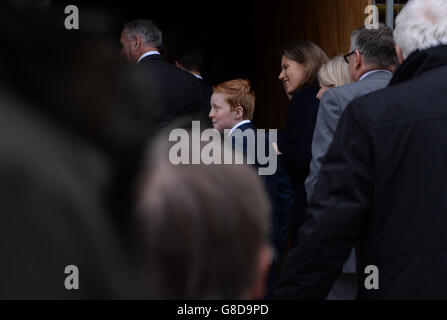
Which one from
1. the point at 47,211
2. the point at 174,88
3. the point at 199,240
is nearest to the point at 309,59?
the point at 174,88

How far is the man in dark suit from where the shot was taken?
3158mm

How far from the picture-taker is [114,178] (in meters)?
0.27

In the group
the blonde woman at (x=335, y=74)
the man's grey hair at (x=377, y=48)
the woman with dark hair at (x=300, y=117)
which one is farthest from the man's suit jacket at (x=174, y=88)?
the man's grey hair at (x=377, y=48)

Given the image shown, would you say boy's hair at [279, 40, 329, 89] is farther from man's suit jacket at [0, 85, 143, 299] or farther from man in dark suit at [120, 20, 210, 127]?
man's suit jacket at [0, 85, 143, 299]

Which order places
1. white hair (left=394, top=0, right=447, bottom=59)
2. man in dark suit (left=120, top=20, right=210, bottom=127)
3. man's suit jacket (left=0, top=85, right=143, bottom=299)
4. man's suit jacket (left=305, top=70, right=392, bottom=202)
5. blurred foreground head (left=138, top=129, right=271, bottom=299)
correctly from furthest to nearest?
man in dark suit (left=120, top=20, right=210, bottom=127)
man's suit jacket (left=305, top=70, right=392, bottom=202)
white hair (left=394, top=0, right=447, bottom=59)
blurred foreground head (left=138, top=129, right=271, bottom=299)
man's suit jacket (left=0, top=85, right=143, bottom=299)

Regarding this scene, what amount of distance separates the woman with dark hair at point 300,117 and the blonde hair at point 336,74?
275mm

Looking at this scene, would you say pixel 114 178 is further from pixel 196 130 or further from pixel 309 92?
pixel 309 92

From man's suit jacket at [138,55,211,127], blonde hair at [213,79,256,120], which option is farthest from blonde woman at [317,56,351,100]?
man's suit jacket at [138,55,211,127]

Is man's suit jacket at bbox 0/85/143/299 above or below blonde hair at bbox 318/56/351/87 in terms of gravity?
below

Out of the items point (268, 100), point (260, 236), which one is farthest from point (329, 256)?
point (268, 100)

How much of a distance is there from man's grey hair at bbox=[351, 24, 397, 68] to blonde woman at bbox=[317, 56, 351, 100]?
528mm

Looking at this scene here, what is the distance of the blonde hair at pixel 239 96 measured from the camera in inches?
143
